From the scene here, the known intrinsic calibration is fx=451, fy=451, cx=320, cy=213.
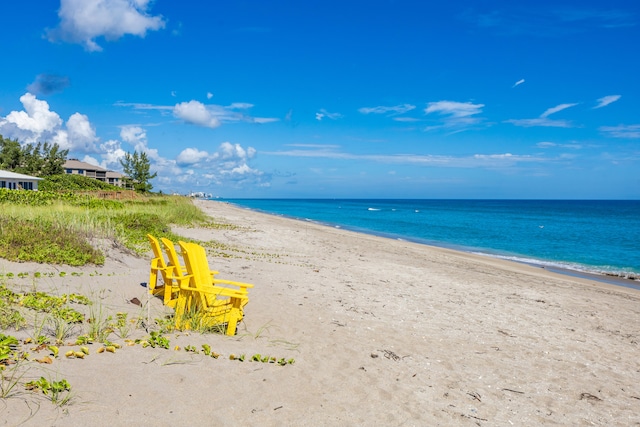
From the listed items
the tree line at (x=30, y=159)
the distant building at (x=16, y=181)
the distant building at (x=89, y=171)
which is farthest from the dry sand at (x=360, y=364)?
the distant building at (x=89, y=171)

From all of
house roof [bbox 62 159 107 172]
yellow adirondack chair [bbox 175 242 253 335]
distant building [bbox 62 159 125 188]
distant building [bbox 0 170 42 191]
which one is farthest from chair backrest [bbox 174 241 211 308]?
house roof [bbox 62 159 107 172]

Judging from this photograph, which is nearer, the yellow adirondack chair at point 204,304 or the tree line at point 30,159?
the yellow adirondack chair at point 204,304

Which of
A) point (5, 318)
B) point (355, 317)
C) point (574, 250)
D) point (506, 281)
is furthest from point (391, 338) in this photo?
point (574, 250)

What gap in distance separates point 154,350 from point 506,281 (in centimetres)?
1130

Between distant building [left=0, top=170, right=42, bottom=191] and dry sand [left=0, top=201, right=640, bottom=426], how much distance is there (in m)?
33.1

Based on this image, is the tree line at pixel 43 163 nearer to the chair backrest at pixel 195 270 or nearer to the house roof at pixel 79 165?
the house roof at pixel 79 165

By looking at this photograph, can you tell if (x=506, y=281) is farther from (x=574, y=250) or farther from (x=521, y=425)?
(x=574, y=250)

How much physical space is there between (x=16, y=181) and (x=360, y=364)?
41.5 meters

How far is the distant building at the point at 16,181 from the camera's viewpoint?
36.1 m

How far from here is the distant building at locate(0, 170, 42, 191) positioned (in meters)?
36.1

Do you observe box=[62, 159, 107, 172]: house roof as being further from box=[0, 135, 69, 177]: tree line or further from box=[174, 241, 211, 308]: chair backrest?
box=[174, 241, 211, 308]: chair backrest

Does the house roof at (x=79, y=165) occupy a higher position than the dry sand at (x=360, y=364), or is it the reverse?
the house roof at (x=79, y=165)

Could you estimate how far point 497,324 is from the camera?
26.1ft

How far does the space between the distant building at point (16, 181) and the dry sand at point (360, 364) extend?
3312 centimetres
